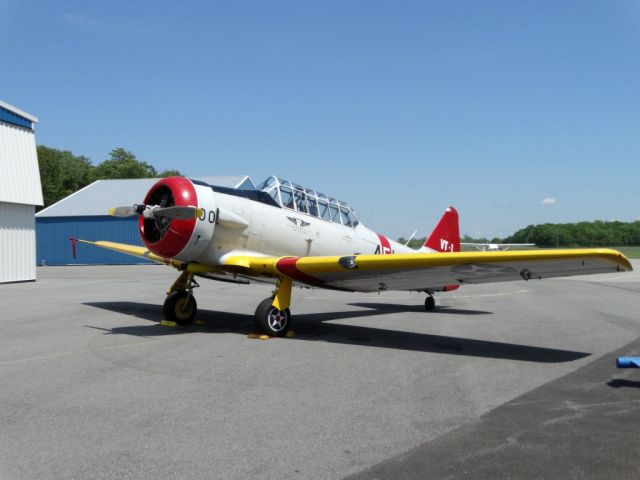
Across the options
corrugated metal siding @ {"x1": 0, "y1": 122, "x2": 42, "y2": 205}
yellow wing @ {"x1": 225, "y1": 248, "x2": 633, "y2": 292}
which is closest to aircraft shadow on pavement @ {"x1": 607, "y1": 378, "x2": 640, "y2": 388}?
yellow wing @ {"x1": 225, "y1": 248, "x2": 633, "y2": 292}

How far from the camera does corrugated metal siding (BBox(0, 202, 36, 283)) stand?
23578 millimetres

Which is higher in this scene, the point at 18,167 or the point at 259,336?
the point at 18,167

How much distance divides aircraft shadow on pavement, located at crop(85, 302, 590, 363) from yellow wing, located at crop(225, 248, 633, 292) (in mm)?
879

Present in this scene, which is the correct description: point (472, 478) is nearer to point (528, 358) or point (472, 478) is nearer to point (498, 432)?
point (498, 432)

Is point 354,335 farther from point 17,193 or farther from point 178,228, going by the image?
point 17,193

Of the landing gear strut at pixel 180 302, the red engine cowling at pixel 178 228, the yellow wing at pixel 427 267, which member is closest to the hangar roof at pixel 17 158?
the landing gear strut at pixel 180 302

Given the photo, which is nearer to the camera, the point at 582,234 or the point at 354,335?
the point at 354,335

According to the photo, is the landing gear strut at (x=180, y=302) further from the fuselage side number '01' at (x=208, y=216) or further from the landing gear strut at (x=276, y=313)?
the landing gear strut at (x=276, y=313)

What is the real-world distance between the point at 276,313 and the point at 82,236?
4016cm

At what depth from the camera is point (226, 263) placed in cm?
Result: 952

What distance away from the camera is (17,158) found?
24719 millimetres

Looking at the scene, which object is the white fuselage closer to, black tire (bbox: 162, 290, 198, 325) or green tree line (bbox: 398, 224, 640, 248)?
black tire (bbox: 162, 290, 198, 325)

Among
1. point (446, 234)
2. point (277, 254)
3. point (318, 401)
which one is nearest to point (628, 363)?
point (318, 401)

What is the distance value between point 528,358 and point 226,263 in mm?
4937
